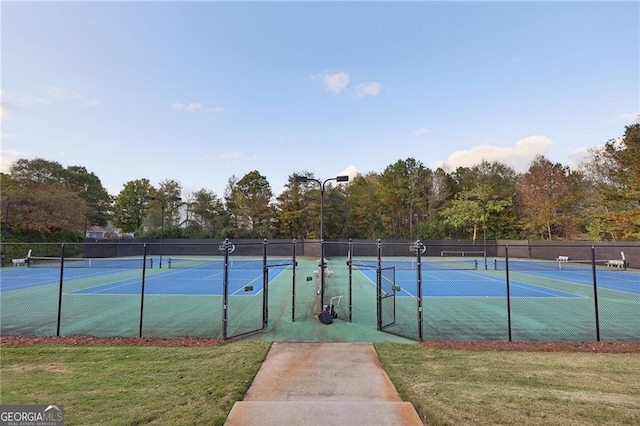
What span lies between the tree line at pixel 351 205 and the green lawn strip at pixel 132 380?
31570mm

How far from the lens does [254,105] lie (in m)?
24.0

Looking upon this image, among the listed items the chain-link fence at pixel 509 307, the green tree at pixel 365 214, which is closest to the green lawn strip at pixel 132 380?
the chain-link fence at pixel 509 307

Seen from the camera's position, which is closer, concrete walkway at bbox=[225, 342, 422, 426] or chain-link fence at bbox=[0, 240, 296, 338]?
concrete walkway at bbox=[225, 342, 422, 426]

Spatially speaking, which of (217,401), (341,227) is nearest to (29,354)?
(217,401)

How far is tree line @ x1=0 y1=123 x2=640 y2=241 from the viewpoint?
32.6 m

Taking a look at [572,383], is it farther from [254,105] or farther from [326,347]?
[254,105]

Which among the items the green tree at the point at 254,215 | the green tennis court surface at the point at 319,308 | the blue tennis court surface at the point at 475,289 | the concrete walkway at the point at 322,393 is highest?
the green tree at the point at 254,215

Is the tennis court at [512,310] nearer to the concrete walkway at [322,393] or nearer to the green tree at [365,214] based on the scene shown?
the concrete walkway at [322,393]

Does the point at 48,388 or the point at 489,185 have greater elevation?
the point at 489,185

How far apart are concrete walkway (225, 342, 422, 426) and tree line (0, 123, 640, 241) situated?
1193 inches

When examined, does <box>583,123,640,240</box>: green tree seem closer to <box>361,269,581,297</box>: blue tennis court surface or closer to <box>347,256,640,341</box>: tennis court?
<box>347,256,640,341</box>: tennis court

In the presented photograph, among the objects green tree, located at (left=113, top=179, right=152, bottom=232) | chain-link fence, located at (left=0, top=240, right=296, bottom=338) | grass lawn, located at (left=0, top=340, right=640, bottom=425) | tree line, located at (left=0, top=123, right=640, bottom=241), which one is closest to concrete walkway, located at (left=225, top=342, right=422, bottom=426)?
grass lawn, located at (left=0, top=340, right=640, bottom=425)

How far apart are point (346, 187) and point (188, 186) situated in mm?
26875

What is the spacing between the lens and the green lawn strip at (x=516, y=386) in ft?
11.7
